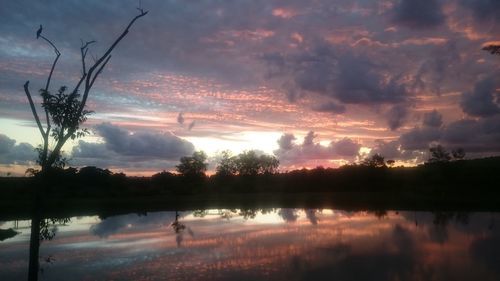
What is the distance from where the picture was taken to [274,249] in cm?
2984

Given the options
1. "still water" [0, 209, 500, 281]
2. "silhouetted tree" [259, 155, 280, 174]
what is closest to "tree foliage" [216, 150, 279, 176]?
"silhouetted tree" [259, 155, 280, 174]

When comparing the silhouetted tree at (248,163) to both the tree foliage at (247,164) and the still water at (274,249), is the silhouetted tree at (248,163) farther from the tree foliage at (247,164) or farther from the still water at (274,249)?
the still water at (274,249)

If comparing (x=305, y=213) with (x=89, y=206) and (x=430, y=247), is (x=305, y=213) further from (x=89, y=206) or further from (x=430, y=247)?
(x=89, y=206)

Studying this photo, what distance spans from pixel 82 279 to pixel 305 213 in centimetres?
3668

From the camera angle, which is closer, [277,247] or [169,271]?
[169,271]

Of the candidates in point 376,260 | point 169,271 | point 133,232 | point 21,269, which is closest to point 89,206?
point 133,232

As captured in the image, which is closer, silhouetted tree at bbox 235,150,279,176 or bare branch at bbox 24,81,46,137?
bare branch at bbox 24,81,46,137

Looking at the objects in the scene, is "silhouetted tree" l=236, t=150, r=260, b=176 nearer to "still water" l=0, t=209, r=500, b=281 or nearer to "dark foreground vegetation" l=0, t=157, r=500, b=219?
"dark foreground vegetation" l=0, t=157, r=500, b=219

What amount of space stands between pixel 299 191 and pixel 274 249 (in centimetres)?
7285

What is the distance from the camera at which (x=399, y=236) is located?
3462cm

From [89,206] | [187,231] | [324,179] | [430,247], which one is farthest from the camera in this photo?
[324,179]

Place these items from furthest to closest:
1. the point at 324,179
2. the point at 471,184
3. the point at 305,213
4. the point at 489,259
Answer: the point at 324,179 → the point at 471,184 → the point at 305,213 → the point at 489,259

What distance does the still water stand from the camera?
23.1 m

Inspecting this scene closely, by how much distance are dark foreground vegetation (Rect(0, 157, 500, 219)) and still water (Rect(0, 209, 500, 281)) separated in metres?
18.9
